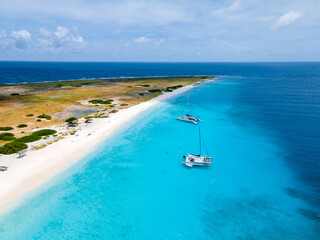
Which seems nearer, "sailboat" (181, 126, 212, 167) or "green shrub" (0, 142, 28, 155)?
"sailboat" (181, 126, 212, 167)

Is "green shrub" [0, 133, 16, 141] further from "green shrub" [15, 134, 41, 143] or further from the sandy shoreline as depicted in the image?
the sandy shoreline

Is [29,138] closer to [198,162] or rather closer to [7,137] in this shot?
[7,137]

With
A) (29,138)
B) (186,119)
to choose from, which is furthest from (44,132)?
(186,119)

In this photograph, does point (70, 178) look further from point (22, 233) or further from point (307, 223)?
point (307, 223)

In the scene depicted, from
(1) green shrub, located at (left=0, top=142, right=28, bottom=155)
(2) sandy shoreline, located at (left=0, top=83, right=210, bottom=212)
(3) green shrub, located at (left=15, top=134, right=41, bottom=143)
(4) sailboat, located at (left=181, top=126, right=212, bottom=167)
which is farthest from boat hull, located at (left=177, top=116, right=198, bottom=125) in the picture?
(1) green shrub, located at (left=0, top=142, right=28, bottom=155)

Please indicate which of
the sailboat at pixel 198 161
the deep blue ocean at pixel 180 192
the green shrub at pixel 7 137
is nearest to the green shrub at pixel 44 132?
the green shrub at pixel 7 137

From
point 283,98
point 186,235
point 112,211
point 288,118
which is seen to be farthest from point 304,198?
point 283,98
